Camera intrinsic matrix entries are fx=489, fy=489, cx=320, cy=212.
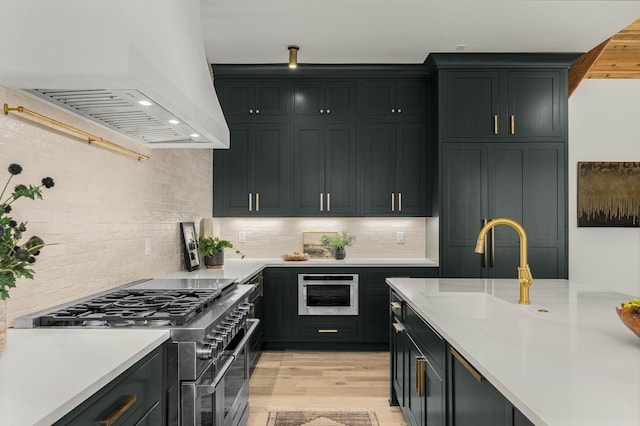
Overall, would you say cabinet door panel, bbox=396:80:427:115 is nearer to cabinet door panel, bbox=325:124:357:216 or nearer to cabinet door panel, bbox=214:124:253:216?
cabinet door panel, bbox=325:124:357:216

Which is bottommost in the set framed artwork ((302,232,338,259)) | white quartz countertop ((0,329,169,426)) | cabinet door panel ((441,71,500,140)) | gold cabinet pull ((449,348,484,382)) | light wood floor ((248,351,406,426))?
light wood floor ((248,351,406,426))

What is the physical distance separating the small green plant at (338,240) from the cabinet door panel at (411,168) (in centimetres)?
63

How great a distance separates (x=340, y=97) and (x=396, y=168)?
94 cm

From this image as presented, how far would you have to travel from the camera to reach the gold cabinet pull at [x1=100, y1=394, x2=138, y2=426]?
4.47 feet

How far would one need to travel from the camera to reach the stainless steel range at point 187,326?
1.89 m

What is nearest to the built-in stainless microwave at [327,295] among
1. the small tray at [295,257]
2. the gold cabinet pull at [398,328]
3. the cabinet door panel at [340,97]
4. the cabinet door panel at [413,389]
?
the small tray at [295,257]

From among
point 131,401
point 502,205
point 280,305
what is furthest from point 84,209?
point 502,205

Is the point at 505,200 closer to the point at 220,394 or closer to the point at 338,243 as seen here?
the point at 338,243

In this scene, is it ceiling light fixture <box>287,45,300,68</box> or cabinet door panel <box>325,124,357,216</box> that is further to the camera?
cabinet door panel <box>325,124,357,216</box>

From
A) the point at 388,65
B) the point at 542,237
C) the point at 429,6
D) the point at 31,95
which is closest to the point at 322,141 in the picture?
the point at 388,65

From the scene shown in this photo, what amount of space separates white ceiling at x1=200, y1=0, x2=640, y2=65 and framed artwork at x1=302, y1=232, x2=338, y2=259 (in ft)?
6.03

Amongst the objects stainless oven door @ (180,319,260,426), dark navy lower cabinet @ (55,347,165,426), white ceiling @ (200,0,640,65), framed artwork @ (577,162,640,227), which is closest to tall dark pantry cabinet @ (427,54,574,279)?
white ceiling @ (200,0,640,65)

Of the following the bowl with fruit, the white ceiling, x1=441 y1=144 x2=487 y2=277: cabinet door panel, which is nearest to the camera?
the bowl with fruit

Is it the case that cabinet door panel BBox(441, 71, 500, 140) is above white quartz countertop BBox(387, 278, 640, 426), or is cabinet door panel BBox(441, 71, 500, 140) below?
above
